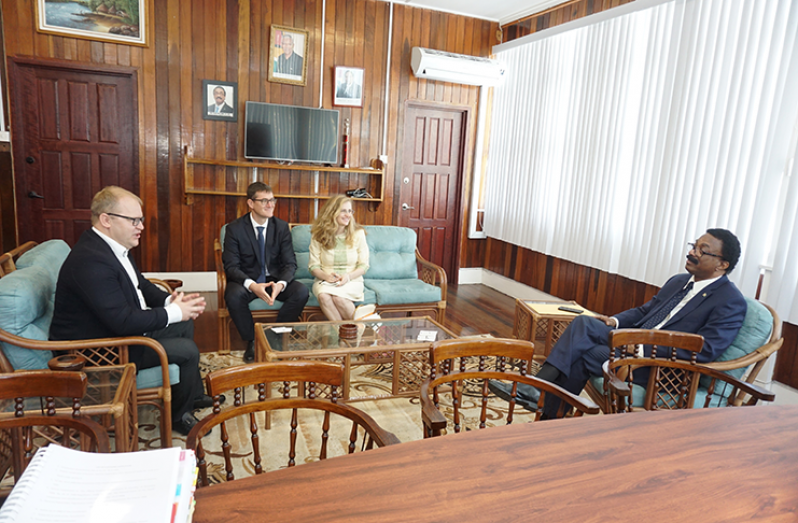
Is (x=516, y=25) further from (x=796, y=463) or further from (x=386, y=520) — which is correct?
(x=386, y=520)

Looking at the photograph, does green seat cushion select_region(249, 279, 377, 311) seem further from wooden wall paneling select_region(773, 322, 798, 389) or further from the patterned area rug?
wooden wall paneling select_region(773, 322, 798, 389)

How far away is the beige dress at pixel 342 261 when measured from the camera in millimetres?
3887

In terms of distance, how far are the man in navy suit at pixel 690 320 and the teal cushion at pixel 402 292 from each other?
1.30 m

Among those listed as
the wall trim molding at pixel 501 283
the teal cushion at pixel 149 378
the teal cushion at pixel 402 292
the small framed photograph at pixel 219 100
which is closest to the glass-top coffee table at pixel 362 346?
the teal cushion at pixel 149 378

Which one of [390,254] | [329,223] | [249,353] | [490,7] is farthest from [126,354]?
[490,7]

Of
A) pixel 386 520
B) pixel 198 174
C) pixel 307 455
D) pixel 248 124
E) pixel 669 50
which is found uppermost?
pixel 669 50

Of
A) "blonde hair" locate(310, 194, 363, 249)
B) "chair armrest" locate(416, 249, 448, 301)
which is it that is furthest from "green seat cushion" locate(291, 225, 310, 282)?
"chair armrest" locate(416, 249, 448, 301)

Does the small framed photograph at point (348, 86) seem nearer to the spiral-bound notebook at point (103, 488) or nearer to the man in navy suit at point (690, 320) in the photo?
the man in navy suit at point (690, 320)

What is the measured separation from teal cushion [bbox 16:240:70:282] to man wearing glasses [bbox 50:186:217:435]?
0.38 meters

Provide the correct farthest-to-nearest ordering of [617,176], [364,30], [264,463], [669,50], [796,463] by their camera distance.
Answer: [364,30] → [617,176] → [669,50] → [264,463] → [796,463]

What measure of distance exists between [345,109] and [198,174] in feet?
5.41

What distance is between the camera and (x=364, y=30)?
18.3 feet

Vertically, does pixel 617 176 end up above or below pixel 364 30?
below

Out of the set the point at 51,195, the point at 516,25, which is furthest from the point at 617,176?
the point at 51,195
